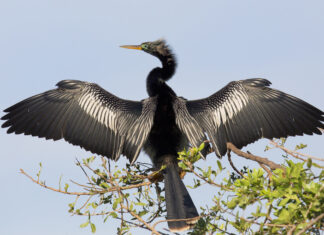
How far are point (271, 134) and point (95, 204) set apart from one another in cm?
234

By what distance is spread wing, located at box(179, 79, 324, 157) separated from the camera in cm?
564

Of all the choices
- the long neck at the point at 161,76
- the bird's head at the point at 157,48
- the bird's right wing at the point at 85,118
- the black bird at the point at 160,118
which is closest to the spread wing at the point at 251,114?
the black bird at the point at 160,118

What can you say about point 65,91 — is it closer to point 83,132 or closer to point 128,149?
point 83,132

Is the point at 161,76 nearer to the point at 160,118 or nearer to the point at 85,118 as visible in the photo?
the point at 160,118

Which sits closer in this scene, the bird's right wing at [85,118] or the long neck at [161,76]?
the bird's right wing at [85,118]

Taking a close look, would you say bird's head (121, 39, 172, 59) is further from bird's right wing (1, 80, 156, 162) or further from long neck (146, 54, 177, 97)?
bird's right wing (1, 80, 156, 162)

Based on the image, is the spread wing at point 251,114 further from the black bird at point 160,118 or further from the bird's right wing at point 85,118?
the bird's right wing at point 85,118

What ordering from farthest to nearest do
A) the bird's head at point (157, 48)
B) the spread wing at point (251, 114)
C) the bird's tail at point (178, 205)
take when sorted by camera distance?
the bird's head at point (157, 48), the spread wing at point (251, 114), the bird's tail at point (178, 205)

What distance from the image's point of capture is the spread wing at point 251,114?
5.64m

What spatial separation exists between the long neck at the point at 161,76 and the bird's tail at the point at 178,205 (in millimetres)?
1165

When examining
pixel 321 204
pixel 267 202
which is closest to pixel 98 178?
pixel 267 202

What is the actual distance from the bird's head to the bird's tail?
200cm

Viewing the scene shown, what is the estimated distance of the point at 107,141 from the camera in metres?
5.68

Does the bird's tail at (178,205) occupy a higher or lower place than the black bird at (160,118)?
lower
